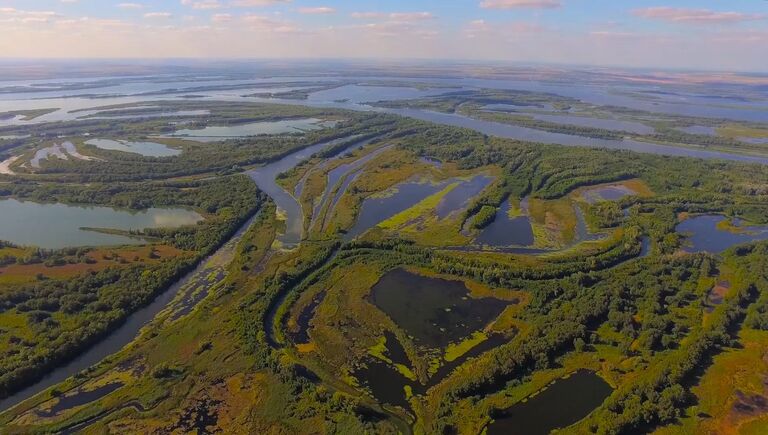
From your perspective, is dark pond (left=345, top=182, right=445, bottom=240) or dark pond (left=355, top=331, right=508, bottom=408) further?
dark pond (left=345, top=182, right=445, bottom=240)

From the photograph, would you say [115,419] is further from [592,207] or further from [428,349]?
[592,207]

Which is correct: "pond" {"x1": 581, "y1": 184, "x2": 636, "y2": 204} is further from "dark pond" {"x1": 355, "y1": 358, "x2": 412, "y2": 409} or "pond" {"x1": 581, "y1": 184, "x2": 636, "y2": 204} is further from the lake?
the lake

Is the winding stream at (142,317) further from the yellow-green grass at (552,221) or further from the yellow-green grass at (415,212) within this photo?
the yellow-green grass at (552,221)

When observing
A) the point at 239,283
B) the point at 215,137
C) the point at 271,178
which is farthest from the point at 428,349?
the point at 215,137

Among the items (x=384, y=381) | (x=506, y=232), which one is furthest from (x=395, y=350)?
(x=506, y=232)

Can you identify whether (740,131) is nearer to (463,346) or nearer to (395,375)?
(463,346)

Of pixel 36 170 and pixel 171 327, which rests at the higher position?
pixel 36 170

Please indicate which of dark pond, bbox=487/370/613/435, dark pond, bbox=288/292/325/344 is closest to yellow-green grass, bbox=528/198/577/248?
dark pond, bbox=487/370/613/435
